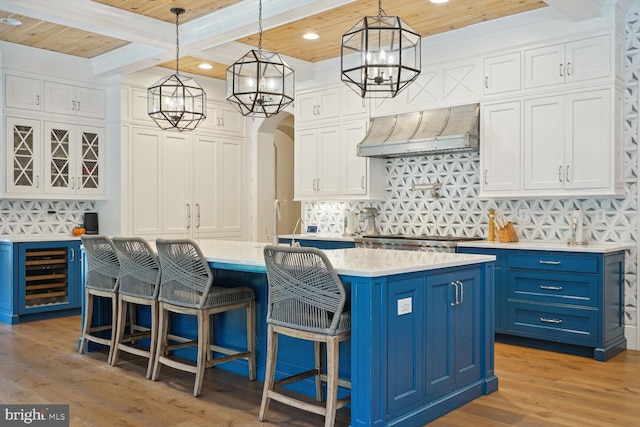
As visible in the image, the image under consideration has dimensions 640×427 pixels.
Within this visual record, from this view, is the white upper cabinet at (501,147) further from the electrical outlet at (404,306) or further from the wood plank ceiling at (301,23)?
the electrical outlet at (404,306)

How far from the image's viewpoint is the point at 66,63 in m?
6.55

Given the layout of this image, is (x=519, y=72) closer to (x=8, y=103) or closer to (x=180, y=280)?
(x=180, y=280)

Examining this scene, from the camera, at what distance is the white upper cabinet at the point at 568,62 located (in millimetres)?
4676

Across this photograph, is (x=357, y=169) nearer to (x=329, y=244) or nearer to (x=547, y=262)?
(x=329, y=244)

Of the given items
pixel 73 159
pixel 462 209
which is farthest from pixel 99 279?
pixel 462 209

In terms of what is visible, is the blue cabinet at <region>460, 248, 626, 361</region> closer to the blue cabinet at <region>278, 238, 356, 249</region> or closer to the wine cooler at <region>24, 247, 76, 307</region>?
the blue cabinet at <region>278, 238, 356, 249</region>

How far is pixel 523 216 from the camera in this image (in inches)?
213

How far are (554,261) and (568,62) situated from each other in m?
1.67

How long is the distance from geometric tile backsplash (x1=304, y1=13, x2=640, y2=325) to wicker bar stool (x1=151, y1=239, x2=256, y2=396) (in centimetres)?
282

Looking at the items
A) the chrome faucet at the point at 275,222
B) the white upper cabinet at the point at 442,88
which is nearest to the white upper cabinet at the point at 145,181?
the white upper cabinet at the point at 442,88

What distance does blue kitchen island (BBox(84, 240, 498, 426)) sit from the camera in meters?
2.82

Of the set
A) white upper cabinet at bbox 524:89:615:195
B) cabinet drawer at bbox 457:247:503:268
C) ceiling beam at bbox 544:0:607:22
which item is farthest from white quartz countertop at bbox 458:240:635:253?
ceiling beam at bbox 544:0:607:22

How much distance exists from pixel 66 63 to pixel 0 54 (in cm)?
70

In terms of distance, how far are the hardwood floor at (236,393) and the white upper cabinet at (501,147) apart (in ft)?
4.92
